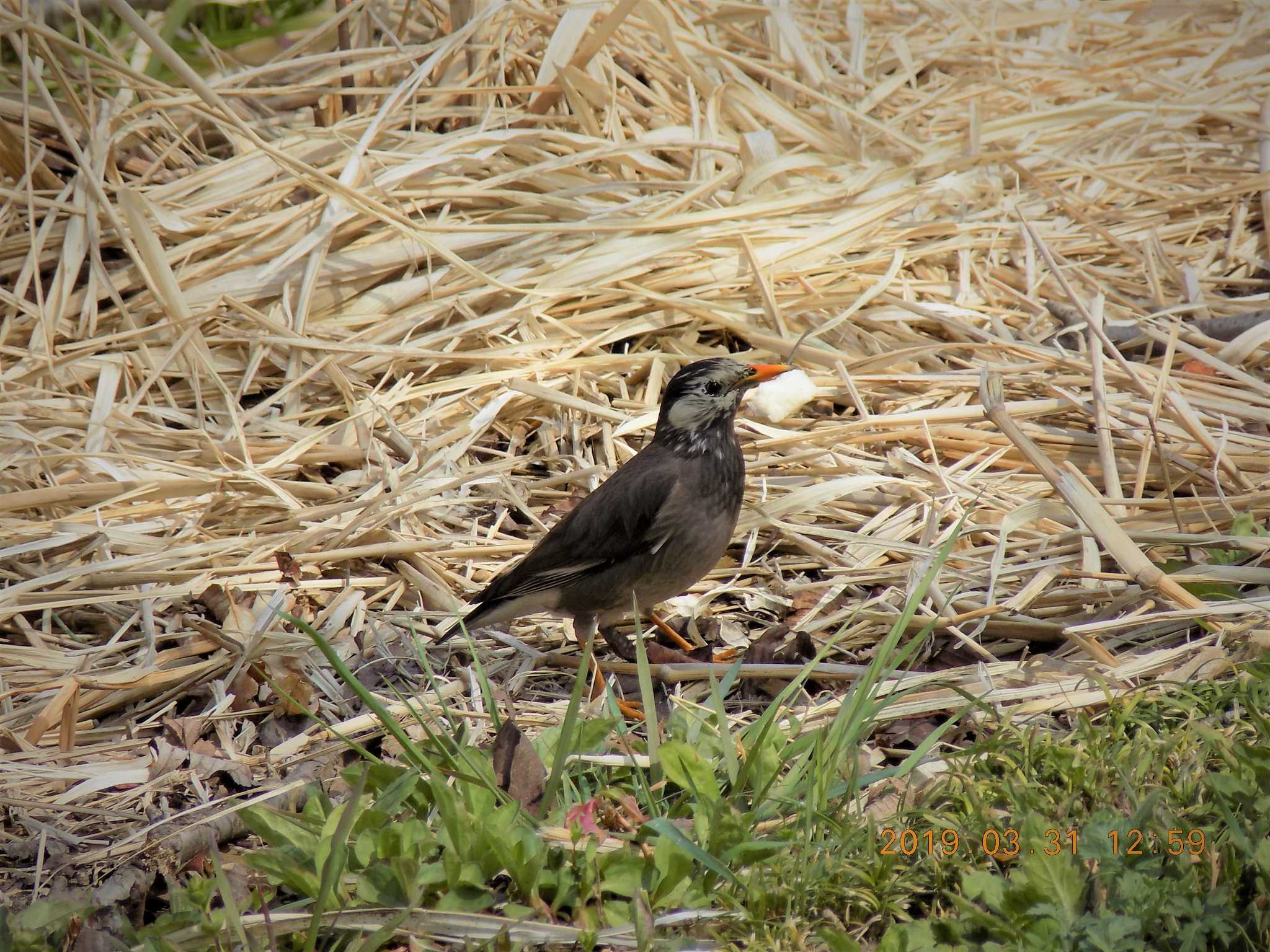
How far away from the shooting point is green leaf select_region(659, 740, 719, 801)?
2701 mm

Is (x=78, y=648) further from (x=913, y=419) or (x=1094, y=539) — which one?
(x=1094, y=539)

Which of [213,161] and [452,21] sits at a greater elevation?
[452,21]

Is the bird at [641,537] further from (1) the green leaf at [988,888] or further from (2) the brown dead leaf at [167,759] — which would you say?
(1) the green leaf at [988,888]

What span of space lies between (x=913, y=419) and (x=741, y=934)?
97.8 inches

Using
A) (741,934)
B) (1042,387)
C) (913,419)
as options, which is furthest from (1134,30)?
(741,934)

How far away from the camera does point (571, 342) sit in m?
5.00

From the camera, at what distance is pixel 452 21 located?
592cm

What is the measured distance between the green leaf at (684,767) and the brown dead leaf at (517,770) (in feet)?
0.97

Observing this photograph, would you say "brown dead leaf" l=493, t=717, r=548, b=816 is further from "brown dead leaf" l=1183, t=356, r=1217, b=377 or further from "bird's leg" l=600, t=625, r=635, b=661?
"brown dead leaf" l=1183, t=356, r=1217, b=377

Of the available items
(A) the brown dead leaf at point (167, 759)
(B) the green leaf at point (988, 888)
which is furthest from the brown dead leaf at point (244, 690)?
(B) the green leaf at point (988, 888)

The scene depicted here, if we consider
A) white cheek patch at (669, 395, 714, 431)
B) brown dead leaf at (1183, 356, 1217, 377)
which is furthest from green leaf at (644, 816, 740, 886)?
brown dead leaf at (1183, 356, 1217, 377)

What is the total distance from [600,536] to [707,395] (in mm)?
631

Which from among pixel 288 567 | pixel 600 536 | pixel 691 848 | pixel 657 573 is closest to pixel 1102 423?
pixel 657 573

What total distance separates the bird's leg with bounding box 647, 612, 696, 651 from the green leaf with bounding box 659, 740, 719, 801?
1.26 m
